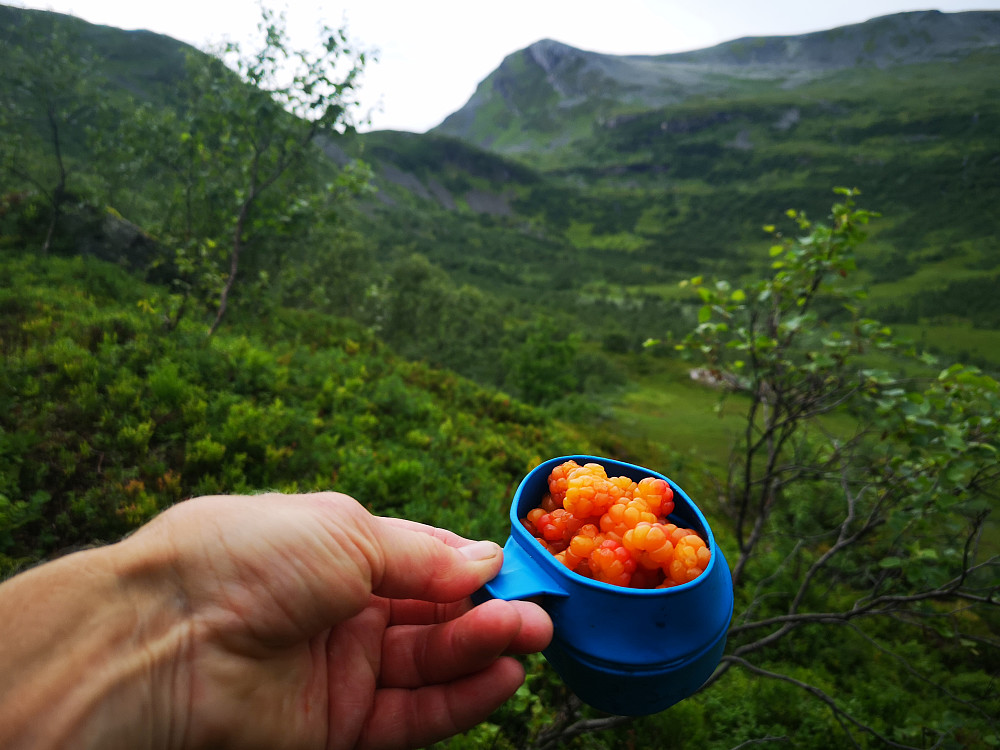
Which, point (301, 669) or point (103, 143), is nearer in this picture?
point (301, 669)

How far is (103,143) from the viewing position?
1409 cm

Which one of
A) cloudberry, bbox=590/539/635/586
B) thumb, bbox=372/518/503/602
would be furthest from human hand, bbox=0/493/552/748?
cloudberry, bbox=590/539/635/586

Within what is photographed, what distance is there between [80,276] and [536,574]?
1331 centimetres

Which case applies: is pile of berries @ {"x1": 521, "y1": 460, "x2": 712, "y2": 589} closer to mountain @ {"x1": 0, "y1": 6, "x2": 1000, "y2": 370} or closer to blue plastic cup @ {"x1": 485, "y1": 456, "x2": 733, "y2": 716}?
blue plastic cup @ {"x1": 485, "y1": 456, "x2": 733, "y2": 716}

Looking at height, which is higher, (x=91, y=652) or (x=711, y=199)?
(x=711, y=199)

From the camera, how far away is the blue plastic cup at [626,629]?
1433mm

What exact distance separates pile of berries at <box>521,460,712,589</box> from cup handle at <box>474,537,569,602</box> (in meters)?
0.14

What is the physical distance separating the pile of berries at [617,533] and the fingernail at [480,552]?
235 mm

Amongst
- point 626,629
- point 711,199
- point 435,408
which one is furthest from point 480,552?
point 711,199

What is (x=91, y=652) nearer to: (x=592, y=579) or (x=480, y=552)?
(x=480, y=552)

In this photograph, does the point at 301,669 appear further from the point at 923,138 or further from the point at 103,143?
the point at 923,138

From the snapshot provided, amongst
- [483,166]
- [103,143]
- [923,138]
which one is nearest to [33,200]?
[103,143]

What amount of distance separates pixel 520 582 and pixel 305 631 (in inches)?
28.7

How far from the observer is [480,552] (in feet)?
5.66
